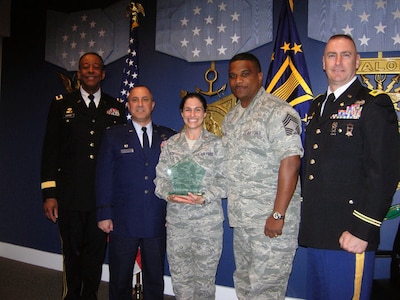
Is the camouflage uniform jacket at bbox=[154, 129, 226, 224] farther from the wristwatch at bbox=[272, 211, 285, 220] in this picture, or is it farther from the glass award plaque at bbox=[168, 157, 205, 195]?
the wristwatch at bbox=[272, 211, 285, 220]

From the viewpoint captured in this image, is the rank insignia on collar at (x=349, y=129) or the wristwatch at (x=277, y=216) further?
the wristwatch at (x=277, y=216)

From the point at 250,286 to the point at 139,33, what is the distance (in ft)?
8.51

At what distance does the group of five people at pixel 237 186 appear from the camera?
1554 millimetres

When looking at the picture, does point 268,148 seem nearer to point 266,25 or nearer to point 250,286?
point 250,286

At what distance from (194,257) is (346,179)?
1.04 metres

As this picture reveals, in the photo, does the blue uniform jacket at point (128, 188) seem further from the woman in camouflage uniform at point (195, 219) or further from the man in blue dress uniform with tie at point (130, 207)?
the woman in camouflage uniform at point (195, 219)

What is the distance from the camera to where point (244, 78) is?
2035 millimetres

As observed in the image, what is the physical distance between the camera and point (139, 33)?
11.2 ft

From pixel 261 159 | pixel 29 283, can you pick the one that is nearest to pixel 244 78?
pixel 261 159

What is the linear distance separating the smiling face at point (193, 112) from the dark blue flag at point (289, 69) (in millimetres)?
768

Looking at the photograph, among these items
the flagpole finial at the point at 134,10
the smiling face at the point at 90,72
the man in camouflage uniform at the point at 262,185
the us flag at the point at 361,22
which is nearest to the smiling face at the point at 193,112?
the man in camouflage uniform at the point at 262,185

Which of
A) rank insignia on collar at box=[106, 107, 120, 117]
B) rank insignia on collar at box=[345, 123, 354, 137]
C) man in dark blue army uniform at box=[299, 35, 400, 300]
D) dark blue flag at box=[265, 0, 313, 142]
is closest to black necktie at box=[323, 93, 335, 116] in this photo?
man in dark blue army uniform at box=[299, 35, 400, 300]

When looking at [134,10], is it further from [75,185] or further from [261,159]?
[261,159]

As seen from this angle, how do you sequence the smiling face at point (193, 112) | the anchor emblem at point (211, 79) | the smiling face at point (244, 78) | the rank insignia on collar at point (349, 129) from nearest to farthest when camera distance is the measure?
the rank insignia on collar at point (349, 129), the smiling face at point (244, 78), the smiling face at point (193, 112), the anchor emblem at point (211, 79)
